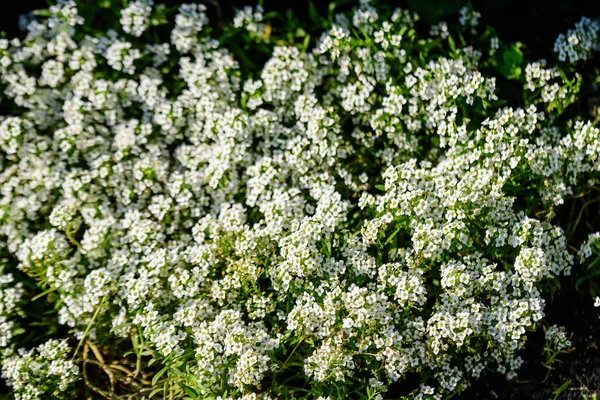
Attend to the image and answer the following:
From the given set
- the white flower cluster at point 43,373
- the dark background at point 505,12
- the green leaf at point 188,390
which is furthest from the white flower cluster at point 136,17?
the green leaf at point 188,390

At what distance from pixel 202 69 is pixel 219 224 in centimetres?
122

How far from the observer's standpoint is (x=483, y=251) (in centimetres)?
400

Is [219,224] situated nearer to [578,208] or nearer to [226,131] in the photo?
[226,131]

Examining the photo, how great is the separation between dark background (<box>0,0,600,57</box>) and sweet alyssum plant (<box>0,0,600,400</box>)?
11.0 inches

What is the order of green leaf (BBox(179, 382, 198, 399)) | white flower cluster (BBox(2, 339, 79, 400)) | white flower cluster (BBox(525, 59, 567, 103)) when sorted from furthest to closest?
white flower cluster (BBox(525, 59, 567, 103)) → white flower cluster (BBox(2, 339, 79, 400)) → green leaf (BBox(179, 382, 198, 399))

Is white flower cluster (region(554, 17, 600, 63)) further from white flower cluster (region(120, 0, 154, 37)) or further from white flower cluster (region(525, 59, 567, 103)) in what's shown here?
white flower cluster (region(120, 0, 154, 37))

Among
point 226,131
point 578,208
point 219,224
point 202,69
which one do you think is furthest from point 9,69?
point 578,208

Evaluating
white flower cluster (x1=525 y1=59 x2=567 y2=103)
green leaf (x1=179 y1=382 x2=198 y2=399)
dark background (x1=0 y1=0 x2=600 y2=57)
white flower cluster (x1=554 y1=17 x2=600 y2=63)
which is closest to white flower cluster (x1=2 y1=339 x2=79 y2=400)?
green leaf (x1=179 y1=382 x2=198 y2=399)

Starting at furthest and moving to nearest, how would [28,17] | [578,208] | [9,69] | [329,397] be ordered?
[28,17] → [9,69] → [578,208] → [329,397]

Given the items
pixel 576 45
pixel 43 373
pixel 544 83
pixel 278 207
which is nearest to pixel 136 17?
pixel 278 207

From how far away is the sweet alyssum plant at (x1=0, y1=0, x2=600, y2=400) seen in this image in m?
3.70

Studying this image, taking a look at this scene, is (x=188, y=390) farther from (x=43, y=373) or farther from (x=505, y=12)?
(x=505, y=12)

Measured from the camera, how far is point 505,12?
548 cm

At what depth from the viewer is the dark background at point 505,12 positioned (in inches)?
206
